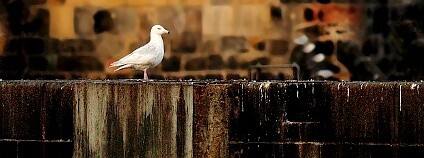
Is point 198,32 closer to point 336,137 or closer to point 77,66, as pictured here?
point 77,66

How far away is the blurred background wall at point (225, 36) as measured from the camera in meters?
12.2

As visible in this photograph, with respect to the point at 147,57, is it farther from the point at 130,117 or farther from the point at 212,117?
the point at 212,117

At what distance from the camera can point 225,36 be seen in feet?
40.7

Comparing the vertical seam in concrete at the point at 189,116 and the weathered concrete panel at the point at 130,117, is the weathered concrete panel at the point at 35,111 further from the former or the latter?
the vertical seam in concrete at the point at 189,116

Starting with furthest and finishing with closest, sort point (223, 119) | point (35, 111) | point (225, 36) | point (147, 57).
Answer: point (225, 36)
point (147, 57)
point (35, 111)
point (223, 119)

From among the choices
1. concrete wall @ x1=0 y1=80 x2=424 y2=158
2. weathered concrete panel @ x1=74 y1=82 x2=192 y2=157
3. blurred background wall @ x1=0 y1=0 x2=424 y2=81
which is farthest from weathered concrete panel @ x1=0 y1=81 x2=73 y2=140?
blurred background wall @ x1=0 y1=0 x2=424 y2=81

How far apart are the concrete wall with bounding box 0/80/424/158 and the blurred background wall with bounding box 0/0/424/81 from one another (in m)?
3.15

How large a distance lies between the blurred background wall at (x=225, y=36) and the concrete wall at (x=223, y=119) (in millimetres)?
3155

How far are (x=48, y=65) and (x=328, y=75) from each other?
316 cm

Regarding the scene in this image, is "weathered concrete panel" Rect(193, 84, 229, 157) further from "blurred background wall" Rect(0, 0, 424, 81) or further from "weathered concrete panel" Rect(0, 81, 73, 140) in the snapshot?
"blurred background wall" Rect(0, 0, 424, 81)

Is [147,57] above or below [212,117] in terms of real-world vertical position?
above

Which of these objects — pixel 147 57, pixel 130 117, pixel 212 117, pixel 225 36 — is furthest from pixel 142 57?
pixel 225 36

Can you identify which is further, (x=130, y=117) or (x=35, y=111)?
(x=35, y=111)

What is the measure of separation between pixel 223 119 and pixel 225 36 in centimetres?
331
